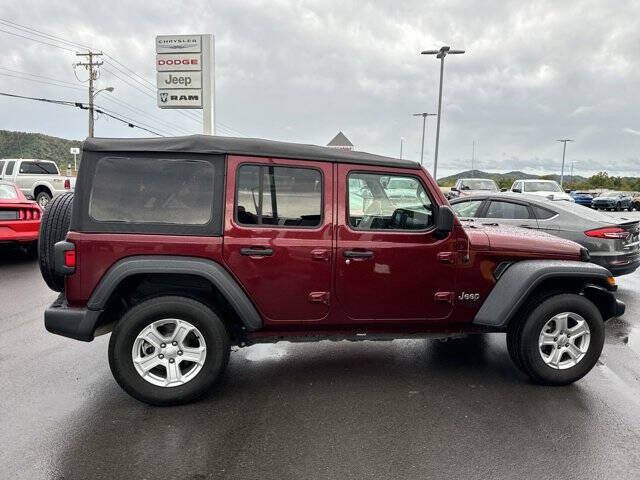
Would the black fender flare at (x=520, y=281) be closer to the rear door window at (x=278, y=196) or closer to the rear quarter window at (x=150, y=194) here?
the rear door window at (x=278, y=196)

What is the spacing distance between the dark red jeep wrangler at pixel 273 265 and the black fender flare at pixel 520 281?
11mm

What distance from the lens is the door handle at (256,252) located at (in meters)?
3.31

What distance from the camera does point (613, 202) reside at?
33562mm

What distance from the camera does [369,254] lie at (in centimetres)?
347

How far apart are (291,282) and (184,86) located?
12.1m

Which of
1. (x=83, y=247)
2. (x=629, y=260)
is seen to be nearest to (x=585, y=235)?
(x=629, y=260)

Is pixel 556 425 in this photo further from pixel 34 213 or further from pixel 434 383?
pixel 34 213

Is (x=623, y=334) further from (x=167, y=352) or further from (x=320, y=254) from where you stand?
(x=167, y=352)

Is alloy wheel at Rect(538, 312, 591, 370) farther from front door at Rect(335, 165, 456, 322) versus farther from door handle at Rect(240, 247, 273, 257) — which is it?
door handle at Rect(240, 247, 273, 257)

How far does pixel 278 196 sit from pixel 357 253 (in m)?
0.73

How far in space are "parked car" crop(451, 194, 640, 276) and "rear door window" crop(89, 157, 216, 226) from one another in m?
5.09

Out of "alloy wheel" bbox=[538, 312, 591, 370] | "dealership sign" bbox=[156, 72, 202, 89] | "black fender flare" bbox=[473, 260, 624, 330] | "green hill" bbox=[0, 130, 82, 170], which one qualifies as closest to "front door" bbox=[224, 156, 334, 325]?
"black fender flare" bbox=[473, 260, 624, 330]

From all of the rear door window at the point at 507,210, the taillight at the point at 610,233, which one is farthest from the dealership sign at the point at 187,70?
the taillight at the point at 610,233

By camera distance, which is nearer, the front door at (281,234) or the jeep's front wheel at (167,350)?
the jeep's front wheel at (167,350)
